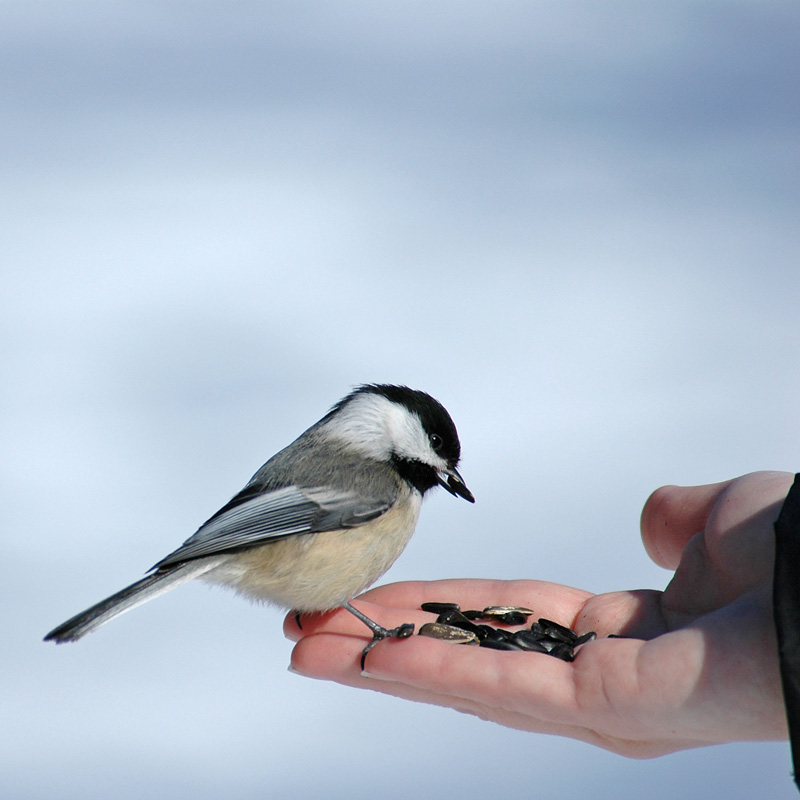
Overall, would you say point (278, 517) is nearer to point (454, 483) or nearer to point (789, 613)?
point (454, 483)

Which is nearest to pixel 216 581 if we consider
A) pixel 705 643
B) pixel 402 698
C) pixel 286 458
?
pixel 286 458

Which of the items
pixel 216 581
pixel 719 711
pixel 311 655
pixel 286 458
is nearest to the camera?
pixel 719 711

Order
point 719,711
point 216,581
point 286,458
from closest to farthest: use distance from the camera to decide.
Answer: point 719,711 → point 216,581 → point 286,458

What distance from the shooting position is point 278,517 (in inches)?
63.2

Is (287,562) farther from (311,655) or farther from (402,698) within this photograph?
(402,698)

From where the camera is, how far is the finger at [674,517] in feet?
5.39

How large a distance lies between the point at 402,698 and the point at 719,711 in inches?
20.9

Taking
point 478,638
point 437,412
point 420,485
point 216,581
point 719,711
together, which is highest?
point 437,412

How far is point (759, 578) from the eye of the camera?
140 cm

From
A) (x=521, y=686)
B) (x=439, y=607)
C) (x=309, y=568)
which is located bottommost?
(x=521, y=686)

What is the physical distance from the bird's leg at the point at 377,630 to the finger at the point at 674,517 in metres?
0.56

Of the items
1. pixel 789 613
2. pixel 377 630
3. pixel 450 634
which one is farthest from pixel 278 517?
pixel 789 613

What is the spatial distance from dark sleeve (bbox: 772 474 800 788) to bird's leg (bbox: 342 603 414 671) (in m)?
0.63

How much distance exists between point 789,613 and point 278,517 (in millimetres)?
909
